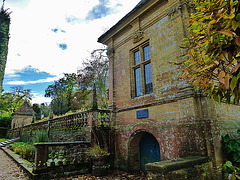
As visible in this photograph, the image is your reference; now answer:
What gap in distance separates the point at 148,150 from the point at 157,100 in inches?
95.6

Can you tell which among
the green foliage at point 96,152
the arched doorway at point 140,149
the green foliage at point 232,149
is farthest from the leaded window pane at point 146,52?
the green foliage at point 96,152

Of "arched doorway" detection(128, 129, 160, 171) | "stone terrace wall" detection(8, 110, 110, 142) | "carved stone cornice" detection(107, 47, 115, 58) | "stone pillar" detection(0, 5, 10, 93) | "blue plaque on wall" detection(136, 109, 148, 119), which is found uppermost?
"carved stone cornice" detection(107, 47, 115, 58)

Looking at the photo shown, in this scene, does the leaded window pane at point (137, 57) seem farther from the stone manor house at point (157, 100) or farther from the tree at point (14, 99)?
the tree at point (14, 99)

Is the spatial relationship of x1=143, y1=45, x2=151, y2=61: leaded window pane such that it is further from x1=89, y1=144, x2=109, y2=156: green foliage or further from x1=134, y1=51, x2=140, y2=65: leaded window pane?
x1=89, y1=144, x2=109, y2=156: green foliage

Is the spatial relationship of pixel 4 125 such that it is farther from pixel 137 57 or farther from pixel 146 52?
pixel 146 52

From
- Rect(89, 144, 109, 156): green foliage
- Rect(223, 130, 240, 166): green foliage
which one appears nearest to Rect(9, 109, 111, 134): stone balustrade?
Rect(89, 144, 109, 156): green foliage

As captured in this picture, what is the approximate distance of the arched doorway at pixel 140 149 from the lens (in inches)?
280

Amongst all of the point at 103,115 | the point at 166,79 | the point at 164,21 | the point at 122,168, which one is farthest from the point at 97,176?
the point at 164,21

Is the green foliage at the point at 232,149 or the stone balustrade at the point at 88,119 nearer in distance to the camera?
the green foliage at the point at 232,149

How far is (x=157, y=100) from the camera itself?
21.5ft

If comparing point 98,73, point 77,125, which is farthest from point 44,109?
point 77,125

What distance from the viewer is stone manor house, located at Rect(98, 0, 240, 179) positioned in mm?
5160

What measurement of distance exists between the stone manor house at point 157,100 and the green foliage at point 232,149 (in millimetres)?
212

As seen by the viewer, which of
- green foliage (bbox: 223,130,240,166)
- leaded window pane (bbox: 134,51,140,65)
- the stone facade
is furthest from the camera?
the stone facade
